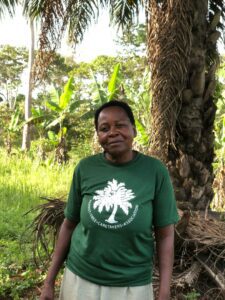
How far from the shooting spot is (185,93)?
4.79 m

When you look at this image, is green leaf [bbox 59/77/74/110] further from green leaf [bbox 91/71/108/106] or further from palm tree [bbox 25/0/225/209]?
palm tree [bbox 25/0/225/209]

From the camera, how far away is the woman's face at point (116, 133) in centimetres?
193

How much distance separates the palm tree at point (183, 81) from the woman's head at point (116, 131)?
2.60 meters

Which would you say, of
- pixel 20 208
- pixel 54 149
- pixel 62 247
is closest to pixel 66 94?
pixel 54 149

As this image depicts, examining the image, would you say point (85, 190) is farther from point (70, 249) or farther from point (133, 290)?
point (133, 290)

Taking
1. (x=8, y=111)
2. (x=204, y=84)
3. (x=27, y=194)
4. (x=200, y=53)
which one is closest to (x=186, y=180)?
(x=204, y=84)

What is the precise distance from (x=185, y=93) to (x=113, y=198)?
318 centimetres

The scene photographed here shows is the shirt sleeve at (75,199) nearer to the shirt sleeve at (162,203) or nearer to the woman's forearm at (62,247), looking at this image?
the woman's forearm at (62,247)

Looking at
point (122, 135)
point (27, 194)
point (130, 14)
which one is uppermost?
point (130, 14)

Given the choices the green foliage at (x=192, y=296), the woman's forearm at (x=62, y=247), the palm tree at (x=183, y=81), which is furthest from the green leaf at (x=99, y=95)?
the woman's forearm at (x=62, y=247)

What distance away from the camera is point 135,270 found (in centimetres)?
186

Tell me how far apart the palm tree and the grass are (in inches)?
52.2

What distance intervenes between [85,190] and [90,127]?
16.4 m

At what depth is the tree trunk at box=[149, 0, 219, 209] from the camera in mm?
4527
